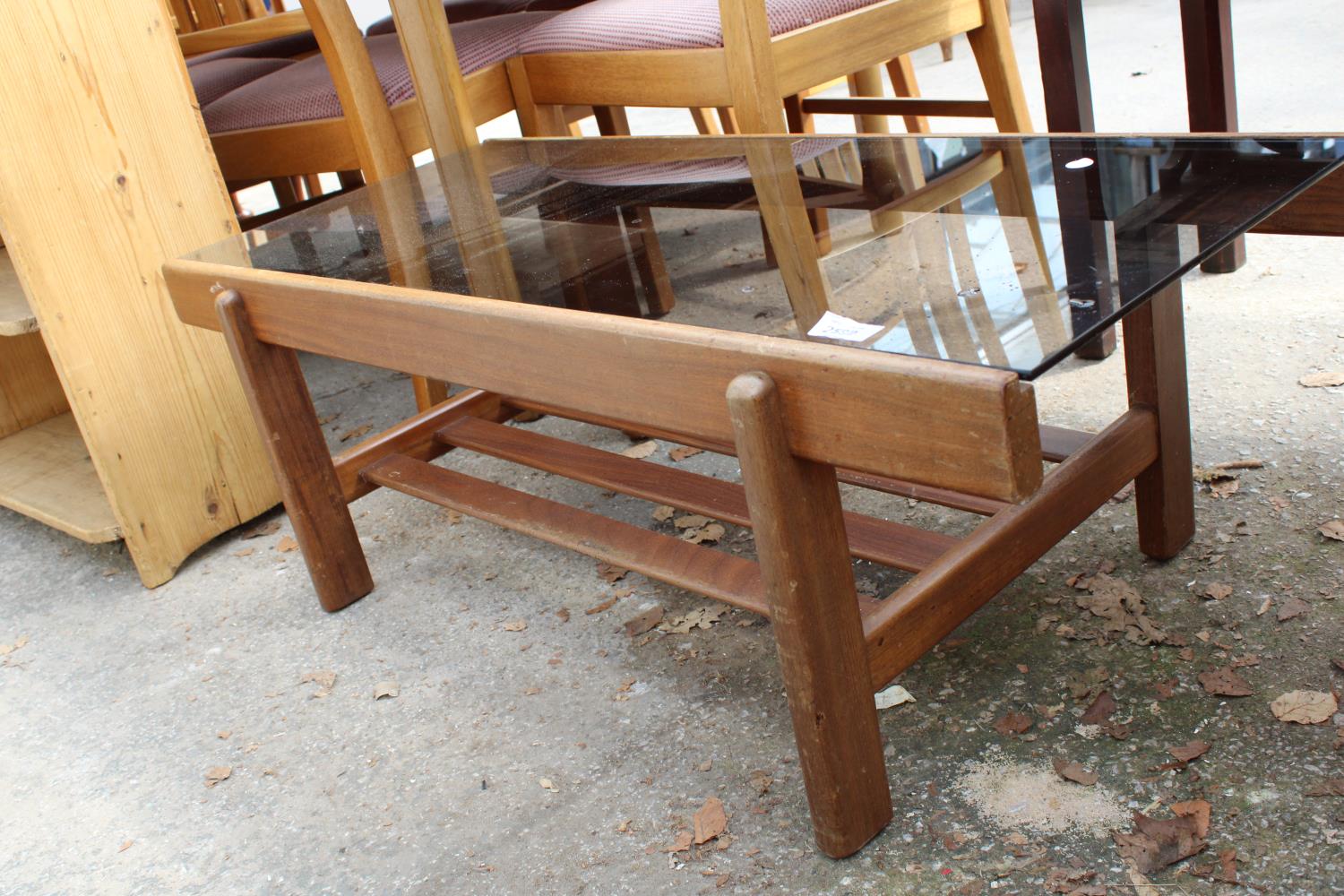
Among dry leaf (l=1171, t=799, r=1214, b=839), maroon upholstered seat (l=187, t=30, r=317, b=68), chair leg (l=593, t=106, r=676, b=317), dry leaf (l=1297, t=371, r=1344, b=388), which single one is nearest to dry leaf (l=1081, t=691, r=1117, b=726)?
dry leaf (l=1171, t=799, r=1214, b=839)

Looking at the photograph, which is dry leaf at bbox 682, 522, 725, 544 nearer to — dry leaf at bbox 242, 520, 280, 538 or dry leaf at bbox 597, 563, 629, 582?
dry leaf at bbox 597, 563, 629, 582

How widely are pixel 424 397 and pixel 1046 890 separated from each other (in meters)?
1.42

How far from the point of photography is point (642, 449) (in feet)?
6.51

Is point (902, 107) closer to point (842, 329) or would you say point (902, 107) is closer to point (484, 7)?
point (484, 7)

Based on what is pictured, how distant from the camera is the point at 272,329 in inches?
56.9

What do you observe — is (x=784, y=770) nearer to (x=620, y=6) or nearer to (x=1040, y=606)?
(x=1040, y=606)

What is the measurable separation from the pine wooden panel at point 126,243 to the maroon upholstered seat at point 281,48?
1293mm

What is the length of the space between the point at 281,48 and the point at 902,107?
1.66 meters

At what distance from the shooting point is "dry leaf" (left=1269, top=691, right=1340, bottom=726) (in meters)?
1.10

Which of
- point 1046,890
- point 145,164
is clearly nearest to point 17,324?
point 145,164

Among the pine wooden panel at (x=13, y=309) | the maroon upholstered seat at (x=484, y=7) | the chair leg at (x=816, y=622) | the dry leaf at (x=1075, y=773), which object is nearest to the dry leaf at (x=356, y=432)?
the pine wooden panel at (x=13, y=309)

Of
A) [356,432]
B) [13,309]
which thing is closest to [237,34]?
[356,432]

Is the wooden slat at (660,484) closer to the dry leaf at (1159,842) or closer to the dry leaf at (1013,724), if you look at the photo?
the dry leaf at (1013,724)

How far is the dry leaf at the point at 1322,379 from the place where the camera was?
1.66m
